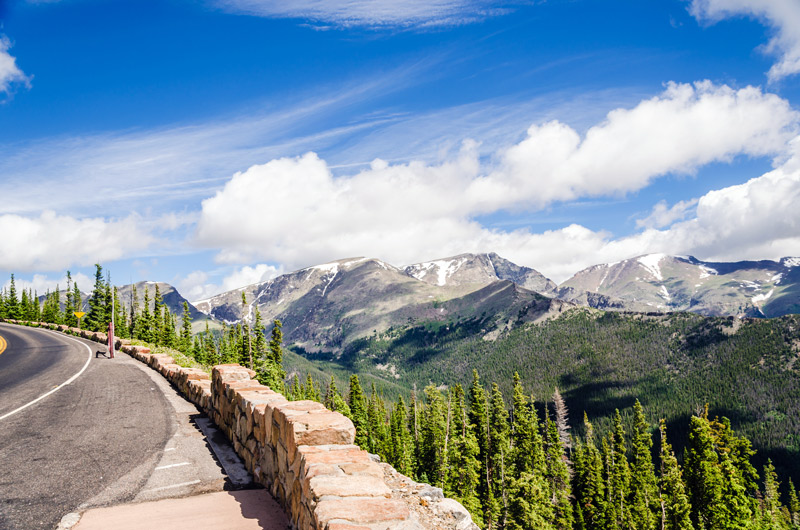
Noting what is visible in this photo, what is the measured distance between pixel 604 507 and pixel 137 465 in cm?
7336

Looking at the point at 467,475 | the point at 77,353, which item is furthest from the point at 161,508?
the point at 467,475

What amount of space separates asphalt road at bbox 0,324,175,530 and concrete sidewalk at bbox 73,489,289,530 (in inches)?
23.5

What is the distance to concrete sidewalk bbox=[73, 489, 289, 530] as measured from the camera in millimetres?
6922

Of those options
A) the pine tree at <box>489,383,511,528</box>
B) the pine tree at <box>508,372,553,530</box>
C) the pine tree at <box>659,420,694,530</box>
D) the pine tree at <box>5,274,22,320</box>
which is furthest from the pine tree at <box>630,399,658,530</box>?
the pine tree at <box>5,274,22,320</box>

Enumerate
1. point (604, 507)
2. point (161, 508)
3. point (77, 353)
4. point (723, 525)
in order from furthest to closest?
point (604, 507) < point (723, 525) < point (77, 353) < point (161, 508)

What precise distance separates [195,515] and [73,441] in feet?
20.1

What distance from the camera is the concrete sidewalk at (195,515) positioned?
692 centimetres

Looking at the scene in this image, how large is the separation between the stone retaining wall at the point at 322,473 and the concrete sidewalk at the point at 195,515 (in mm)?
352

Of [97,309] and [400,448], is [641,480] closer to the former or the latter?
[400,448]

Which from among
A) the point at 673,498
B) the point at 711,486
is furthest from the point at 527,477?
→ the point at 711,486

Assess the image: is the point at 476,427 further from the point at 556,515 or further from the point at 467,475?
the point at 556,515

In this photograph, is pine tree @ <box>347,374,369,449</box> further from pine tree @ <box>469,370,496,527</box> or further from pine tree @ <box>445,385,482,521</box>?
pine tree @ <box>469,370,496,527</box>

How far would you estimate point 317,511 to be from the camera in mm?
5375

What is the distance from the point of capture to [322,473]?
247 inches
